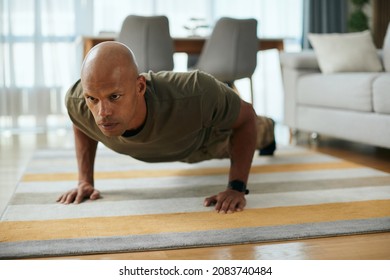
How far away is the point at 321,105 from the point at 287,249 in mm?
2187

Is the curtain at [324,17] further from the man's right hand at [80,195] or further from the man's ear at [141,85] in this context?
the man's ear at [141,85]

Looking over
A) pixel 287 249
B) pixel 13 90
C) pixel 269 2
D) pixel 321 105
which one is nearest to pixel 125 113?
pixel 287 249

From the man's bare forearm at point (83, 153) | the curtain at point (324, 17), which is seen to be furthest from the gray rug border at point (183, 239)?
the curtain at point (324, 17)

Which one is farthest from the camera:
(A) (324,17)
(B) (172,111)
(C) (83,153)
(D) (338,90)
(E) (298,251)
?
(A) (324,17)

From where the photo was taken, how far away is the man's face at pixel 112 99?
1.52 metres

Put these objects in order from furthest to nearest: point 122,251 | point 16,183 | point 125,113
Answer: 1. point 16,183
2. point 125,113
3. point 122,251

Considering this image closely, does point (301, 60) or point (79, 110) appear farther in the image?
point (301, 60)

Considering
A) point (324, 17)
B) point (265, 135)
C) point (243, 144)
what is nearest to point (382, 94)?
point (265, 135)

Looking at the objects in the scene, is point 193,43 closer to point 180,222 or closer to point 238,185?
point 238,185

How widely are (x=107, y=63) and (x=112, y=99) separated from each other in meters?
0.10

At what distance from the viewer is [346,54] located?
3.71 m

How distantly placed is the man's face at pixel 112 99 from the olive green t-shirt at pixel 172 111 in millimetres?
161

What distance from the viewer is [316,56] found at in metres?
3.84

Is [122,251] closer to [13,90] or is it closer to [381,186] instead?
[381,186]
